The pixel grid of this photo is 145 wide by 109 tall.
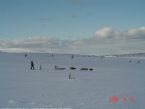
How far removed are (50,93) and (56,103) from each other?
351 cm

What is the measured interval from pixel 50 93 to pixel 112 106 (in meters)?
5.61

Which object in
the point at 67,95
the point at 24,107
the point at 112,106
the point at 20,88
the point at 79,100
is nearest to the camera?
the point at 24,107

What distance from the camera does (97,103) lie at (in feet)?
55.9

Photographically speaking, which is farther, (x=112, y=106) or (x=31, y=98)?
(x=31, y=98)

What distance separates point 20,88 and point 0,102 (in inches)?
227

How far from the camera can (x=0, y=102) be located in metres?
→ 16.9

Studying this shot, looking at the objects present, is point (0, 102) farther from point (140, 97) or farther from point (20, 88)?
point (140, 97)

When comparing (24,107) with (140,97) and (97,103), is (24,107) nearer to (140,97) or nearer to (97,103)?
(97,103)

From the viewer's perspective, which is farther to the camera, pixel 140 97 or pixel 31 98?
pixel 140 97

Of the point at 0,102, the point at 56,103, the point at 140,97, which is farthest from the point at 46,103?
the point at 140,97

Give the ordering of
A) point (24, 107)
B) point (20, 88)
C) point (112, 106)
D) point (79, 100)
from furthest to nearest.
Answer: point (20, 88)
point (79, 100)
point (112, 106)
point (24, 107)

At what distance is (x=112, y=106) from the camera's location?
16.6 metres

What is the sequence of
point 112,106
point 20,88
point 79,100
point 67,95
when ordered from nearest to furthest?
point 112,106 → point 79,100 → point 67,95 → point 20,88

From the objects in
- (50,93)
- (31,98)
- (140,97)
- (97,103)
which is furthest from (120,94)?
(31,98)
